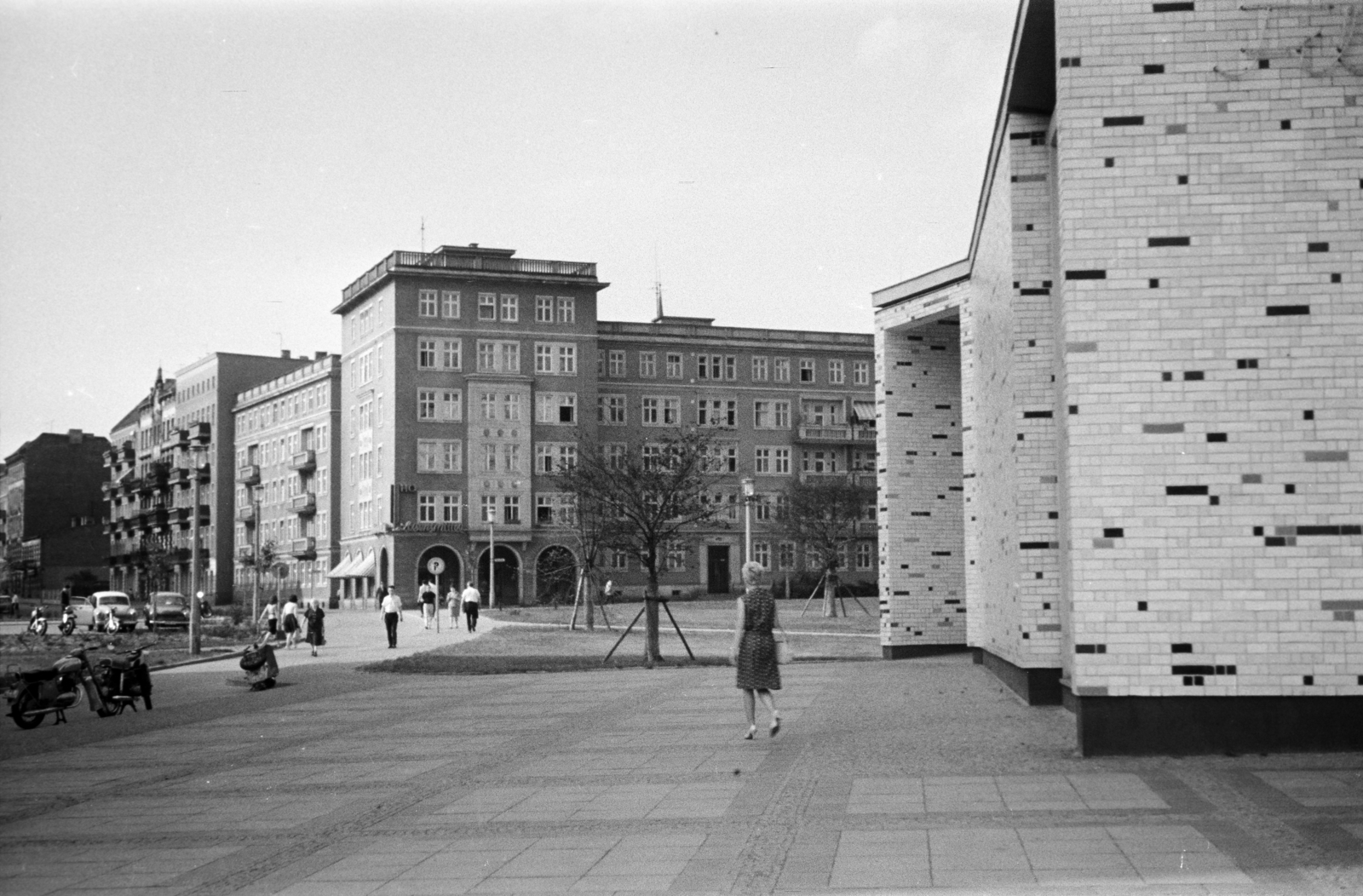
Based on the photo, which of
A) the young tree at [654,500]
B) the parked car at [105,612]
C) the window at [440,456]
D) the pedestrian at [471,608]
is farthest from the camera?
the window at [440,456]

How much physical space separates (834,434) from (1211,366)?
85737mm

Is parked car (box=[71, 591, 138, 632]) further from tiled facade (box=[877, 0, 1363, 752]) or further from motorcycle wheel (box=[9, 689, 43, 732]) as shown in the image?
tiled facade (box=[877, 0, 1363, 752])

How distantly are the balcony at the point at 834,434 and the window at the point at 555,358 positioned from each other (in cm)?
1611

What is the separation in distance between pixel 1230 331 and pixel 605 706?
1044 cm

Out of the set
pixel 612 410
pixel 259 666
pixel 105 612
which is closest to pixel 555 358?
pixel 612 410

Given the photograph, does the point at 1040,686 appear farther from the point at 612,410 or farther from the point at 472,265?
the point at 612,410

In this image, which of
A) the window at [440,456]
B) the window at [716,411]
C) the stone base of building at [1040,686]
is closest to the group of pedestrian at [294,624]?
the stone base of building at [1040,686]

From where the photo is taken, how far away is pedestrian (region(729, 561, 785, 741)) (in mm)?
16016

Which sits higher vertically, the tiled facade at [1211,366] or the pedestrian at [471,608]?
the tiled facade at [1211,366]

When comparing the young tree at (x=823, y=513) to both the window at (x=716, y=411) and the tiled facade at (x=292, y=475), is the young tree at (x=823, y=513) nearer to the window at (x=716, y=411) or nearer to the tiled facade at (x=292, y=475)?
the window at (x=716, y=411)

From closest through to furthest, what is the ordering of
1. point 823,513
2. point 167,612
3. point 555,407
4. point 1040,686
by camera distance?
point 1040,686
point 167,612
point 823,513
point 555,407

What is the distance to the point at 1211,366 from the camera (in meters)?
13.5

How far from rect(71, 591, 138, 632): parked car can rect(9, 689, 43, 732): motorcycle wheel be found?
1753 inches

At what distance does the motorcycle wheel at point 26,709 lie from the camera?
72.6 feet
